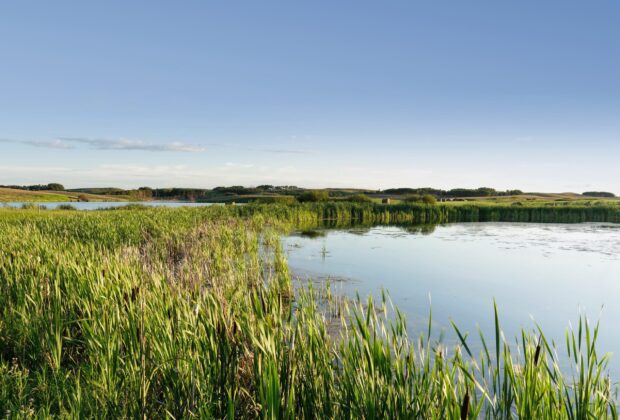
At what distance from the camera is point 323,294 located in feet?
35.3

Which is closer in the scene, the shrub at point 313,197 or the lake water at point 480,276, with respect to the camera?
the lake water at point 480,276

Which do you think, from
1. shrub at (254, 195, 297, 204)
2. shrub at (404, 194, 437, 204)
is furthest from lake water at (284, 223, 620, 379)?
shrub at (404, 194, 437, 204)

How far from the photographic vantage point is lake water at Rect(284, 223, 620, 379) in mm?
9859

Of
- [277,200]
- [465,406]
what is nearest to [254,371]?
[465,406]

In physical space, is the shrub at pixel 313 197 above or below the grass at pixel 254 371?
above

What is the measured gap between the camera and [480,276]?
1515 cm

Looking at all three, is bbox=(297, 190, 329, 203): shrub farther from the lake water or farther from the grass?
the grass

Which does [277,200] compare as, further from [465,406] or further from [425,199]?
[465,406]

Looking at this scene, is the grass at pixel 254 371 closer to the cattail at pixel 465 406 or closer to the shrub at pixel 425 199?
the cattail at pixel 465 406

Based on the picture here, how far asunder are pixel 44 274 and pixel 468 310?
31.5ft

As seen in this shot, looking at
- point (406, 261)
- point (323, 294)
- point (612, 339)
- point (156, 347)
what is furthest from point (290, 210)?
point (156, 347)

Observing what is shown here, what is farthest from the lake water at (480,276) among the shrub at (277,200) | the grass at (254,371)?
the shrub at (277,200)

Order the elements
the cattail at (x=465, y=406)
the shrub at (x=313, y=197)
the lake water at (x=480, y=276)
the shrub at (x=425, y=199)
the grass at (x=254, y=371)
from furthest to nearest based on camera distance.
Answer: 1. the shrub at (x=425, y=199)
2. the shrub at (x=313, y=197)
3. the lake water at (x=480, y=276)
4. the grass at (x=254, y=371)
5. the cattail at (x=465, y=406)

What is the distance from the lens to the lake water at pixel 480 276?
9.86 metres
